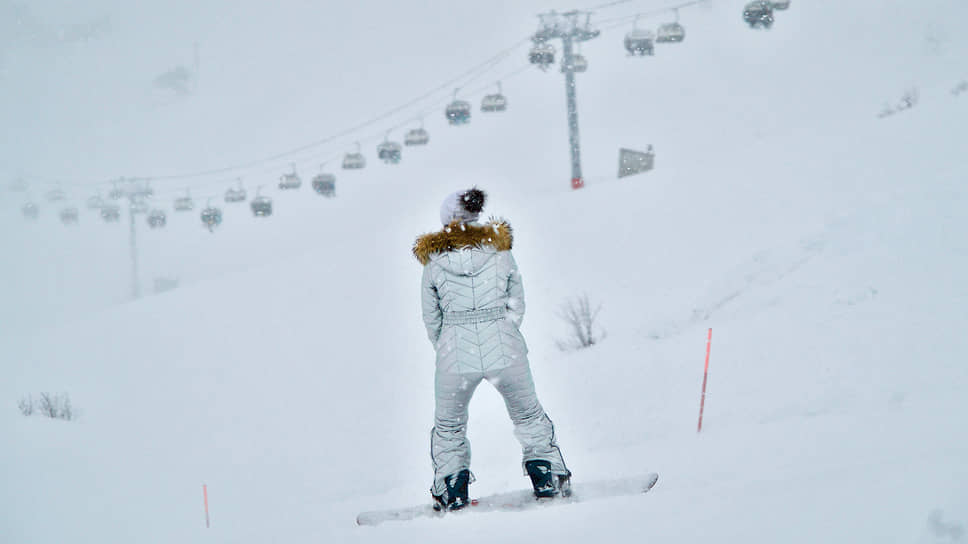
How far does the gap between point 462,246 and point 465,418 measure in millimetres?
1089

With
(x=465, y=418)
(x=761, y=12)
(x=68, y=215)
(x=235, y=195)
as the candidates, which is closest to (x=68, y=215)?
(x=68, y=215)

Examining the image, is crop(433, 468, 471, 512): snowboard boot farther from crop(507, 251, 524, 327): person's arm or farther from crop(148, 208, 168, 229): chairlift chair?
crop(148, 208, 168, 229): chairlift chair

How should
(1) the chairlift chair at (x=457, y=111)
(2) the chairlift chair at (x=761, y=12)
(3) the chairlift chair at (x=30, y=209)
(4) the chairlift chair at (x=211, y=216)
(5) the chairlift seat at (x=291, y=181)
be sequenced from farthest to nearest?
(3) the chairlift chair at (x=30, y=209) → (4) the chairlift chair at (x=211, y=216) → (5) the chairlift seat at (x=291, y=181) → (1) the chairlift chair at (x=457, y=111) → (2) the chairlift chair at (x=761, y=12)

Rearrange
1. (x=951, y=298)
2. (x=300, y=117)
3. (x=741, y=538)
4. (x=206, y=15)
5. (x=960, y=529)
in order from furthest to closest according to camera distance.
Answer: (x=206, y=15), (x=300, y=117), (x=951, y=298), (x=741, y=538), (x=960, y=529)

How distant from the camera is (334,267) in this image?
20.6m

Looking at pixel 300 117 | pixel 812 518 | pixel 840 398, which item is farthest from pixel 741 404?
pixel 300 117

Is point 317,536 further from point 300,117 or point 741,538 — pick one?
point 300,117

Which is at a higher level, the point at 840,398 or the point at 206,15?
the point at 206,15

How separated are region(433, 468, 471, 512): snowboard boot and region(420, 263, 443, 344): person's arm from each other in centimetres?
88

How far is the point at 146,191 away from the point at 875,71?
5307 cm

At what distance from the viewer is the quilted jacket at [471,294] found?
3.66m

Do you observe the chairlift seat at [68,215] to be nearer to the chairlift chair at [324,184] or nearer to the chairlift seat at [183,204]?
the chairlift seat at [183,204]

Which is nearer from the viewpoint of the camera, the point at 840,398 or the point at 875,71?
the point at 840,398

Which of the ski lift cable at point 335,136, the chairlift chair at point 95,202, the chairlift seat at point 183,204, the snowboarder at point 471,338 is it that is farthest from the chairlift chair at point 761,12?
the ski lift cable at point 335,136
